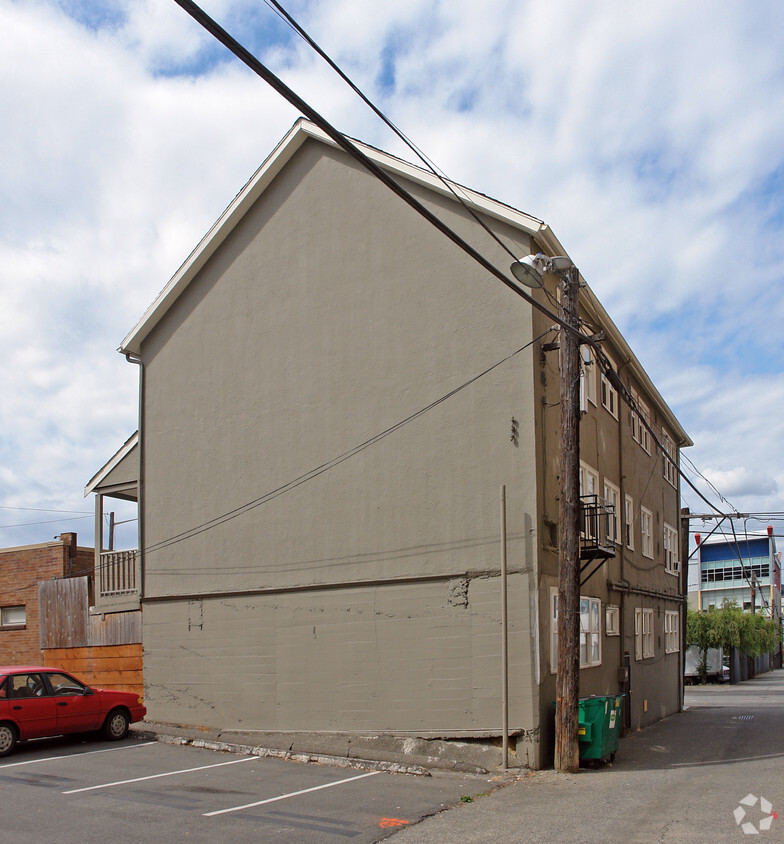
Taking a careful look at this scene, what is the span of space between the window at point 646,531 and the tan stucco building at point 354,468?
2.95 metres

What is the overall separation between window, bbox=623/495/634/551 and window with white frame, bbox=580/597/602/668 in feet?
11.2

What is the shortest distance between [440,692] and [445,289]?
6.87m

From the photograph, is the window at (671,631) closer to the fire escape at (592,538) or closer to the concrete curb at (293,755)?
the fire escape at (592,538)

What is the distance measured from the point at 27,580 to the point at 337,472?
33.2ft

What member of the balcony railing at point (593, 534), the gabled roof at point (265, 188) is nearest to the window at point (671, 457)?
the gabled roof at point (265, 188)

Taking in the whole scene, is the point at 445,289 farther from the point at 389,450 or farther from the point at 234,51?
the point at 234,51

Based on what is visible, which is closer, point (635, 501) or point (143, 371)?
point (143, 371)

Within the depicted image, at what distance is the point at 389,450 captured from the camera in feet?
52.4

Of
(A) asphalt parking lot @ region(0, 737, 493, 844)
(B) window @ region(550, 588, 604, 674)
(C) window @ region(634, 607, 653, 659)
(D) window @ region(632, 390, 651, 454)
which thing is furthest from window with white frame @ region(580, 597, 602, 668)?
(D) window @ region(632, 390, 651, 454)

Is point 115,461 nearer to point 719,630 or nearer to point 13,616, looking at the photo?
point 13,616

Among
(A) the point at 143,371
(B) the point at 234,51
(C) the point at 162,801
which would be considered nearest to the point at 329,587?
(C) the point at 162,801

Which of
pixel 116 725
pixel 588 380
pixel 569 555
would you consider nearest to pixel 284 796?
pixel 569 555

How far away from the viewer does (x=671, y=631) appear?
27328mm

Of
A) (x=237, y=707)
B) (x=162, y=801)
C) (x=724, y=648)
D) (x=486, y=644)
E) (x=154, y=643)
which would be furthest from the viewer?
(x=724, y=648)
